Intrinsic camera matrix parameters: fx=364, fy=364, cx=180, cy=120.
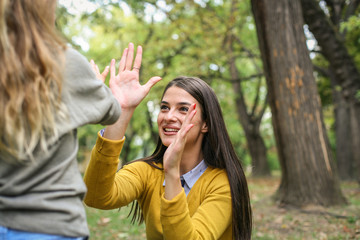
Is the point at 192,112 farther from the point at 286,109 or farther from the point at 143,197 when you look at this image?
the point at 286,109

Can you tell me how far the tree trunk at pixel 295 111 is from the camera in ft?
20.4

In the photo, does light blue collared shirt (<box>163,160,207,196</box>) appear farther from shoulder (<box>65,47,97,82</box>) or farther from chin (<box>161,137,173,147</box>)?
shoulder (<box>65,47,97,82</box>)

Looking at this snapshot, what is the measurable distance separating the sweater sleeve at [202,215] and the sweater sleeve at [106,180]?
39cm

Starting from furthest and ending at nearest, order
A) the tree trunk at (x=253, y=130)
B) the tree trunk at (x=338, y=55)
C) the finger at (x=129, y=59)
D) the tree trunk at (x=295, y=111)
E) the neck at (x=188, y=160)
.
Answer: the tree trunk at (x=253, y=130)
the tree trunk at (x=338, y=55)
the tree trunk at (x=295, y=111)
the neck at (x=188, y=160)
the finger at (x=129, y=59)

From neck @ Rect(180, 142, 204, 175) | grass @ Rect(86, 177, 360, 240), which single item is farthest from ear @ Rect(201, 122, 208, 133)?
grass @ Rect(86, 177, 360, 240)

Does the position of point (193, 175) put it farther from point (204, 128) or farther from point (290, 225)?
point (290, 225)

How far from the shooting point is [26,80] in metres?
1.37

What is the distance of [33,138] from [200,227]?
1.32 metres

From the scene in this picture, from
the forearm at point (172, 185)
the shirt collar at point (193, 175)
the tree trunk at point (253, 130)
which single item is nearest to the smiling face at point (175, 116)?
the shirt collar at point (193, 175)

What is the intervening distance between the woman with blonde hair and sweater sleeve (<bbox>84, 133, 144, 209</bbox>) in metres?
0.76

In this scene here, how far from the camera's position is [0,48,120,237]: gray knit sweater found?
1.38 meters

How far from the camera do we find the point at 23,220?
4.52 ft

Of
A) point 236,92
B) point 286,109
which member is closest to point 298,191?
point 286,109

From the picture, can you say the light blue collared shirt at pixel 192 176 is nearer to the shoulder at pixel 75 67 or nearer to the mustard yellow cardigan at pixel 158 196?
the mustard yellow cardigan at pixel 158 196
